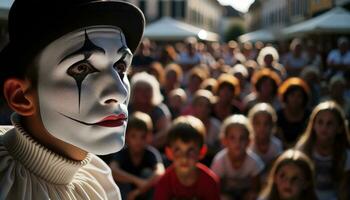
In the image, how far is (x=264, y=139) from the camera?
4543 millimetres

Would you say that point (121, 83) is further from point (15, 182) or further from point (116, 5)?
point (15, 182)

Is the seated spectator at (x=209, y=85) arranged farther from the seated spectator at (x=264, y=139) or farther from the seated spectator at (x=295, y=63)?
the seated spectator at (x=295, y=63)

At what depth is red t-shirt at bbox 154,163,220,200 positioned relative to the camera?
348 centimetres

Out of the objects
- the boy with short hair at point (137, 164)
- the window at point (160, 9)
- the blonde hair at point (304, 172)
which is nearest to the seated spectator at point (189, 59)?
the boy with short hair at point (137, 164)

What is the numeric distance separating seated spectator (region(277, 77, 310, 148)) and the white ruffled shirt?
3.82m

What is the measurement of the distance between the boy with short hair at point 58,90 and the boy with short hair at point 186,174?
6.67 feet

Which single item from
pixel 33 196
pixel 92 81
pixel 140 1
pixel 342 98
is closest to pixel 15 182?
pixel 33 196

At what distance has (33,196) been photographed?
4.70ft

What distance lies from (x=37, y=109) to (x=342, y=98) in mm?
5149

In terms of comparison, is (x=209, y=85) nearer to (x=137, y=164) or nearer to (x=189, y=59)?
(x=137, y=164)

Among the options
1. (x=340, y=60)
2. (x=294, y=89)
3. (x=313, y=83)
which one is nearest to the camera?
(x=294, y=89)

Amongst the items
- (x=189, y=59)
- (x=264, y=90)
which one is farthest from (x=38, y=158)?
(x=189, y=59)

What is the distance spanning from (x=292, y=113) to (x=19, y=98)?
413cm

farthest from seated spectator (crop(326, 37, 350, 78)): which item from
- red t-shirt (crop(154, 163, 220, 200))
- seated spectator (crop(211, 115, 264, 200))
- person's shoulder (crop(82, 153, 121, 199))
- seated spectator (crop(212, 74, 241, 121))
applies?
person's shoulder (crop(82, 153, 121, 199))
